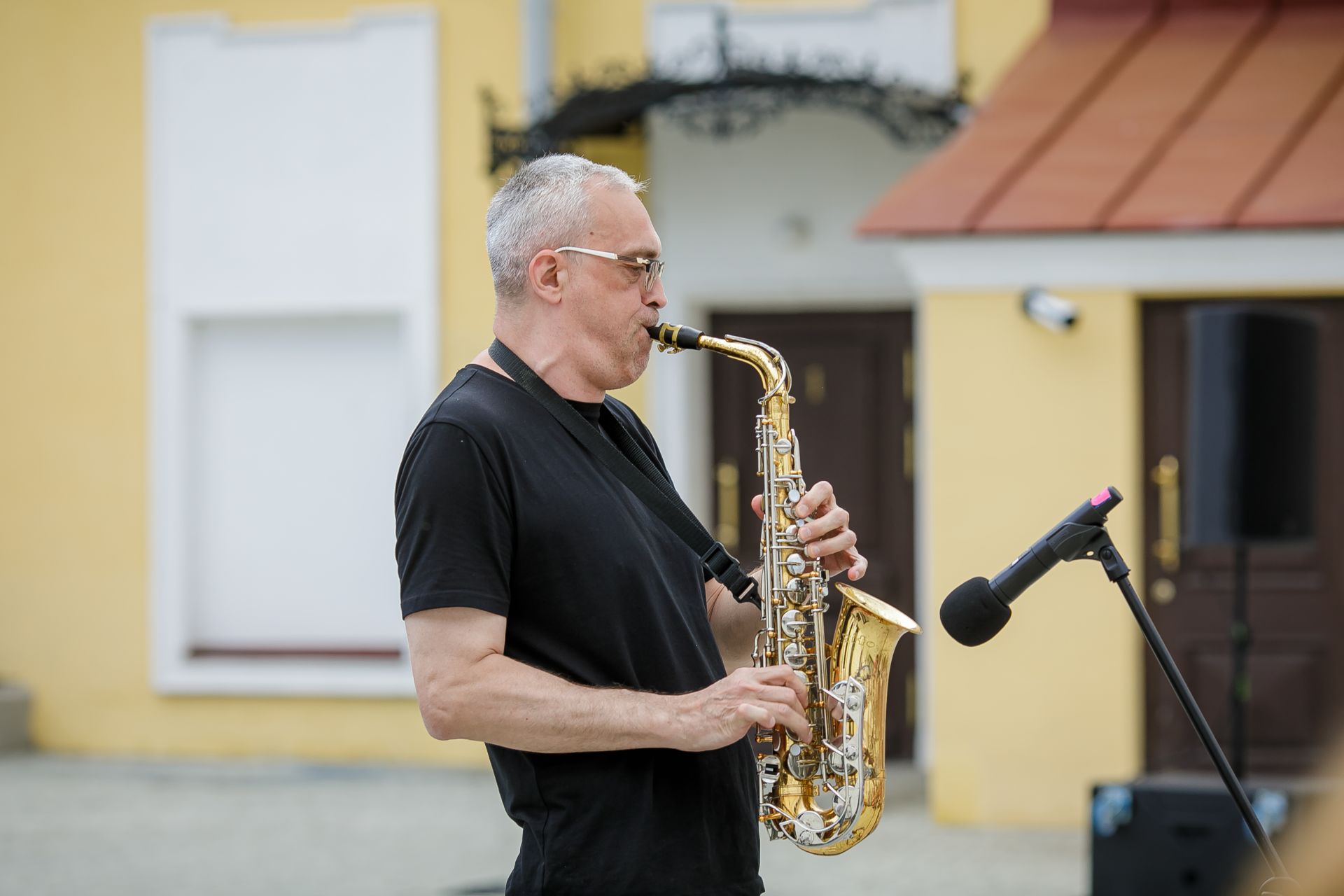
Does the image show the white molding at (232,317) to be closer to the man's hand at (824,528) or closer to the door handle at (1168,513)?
the door handle at (1168,513)

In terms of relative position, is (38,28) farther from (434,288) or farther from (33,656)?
(33,656)

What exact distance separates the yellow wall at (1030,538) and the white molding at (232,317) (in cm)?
301

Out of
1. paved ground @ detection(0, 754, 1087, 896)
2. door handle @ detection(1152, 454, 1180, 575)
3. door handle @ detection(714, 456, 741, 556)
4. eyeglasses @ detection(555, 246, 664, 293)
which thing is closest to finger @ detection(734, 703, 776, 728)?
eyeglasses @ detection(555, 246, 664, 293)

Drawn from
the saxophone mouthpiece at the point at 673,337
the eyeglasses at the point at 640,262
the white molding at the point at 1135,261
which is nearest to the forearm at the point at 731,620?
the saxophone mouthpiece at the point at 673,337

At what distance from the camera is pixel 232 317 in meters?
9.44

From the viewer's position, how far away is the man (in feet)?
7.75

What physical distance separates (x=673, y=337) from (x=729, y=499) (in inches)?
256

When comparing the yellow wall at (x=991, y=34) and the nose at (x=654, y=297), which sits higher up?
the yellow wall at (x=991, y=34)

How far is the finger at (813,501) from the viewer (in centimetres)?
266

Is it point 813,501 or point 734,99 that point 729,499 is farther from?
point 813,501

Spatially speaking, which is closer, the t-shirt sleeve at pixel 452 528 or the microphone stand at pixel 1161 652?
the t-shirt sleeve at pixel 452 528

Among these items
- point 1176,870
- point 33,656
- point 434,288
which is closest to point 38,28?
point 434,288

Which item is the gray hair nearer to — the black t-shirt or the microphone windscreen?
the black t-shirt

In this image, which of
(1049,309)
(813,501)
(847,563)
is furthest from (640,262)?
(1049,309)
